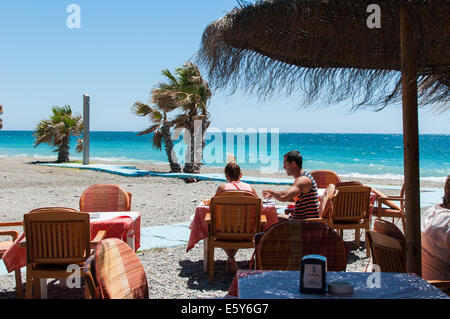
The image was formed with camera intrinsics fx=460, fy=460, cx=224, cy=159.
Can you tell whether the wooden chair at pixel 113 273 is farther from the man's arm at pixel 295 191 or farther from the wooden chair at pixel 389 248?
the man's arm at pixel 295 191

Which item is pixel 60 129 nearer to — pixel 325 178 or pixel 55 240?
pixel 325 178

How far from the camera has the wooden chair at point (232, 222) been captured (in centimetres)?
482

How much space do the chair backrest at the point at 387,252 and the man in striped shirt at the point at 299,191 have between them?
6.32 ft

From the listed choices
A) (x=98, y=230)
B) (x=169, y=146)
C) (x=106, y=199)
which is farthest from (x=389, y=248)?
(x=169, y=146)

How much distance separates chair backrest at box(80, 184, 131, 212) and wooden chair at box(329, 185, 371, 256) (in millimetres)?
2653

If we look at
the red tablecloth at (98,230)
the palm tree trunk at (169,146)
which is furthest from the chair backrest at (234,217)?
the palm tree trunk at (169,146)

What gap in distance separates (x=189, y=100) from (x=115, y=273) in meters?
15.0

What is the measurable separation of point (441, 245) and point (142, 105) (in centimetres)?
1607

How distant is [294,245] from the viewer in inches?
125

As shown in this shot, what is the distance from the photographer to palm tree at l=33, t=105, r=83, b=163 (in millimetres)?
25125

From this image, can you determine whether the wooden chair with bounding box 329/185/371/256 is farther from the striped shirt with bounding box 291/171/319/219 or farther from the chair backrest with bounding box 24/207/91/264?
the chair backrest with bounding box 24/207/91/264

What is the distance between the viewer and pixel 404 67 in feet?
8.19

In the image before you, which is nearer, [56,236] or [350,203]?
[56,236]

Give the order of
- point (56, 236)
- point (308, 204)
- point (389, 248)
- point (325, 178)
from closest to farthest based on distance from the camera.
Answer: point (389, 248) → point (56, 236) → point (308, 204) → point (325, 178)
